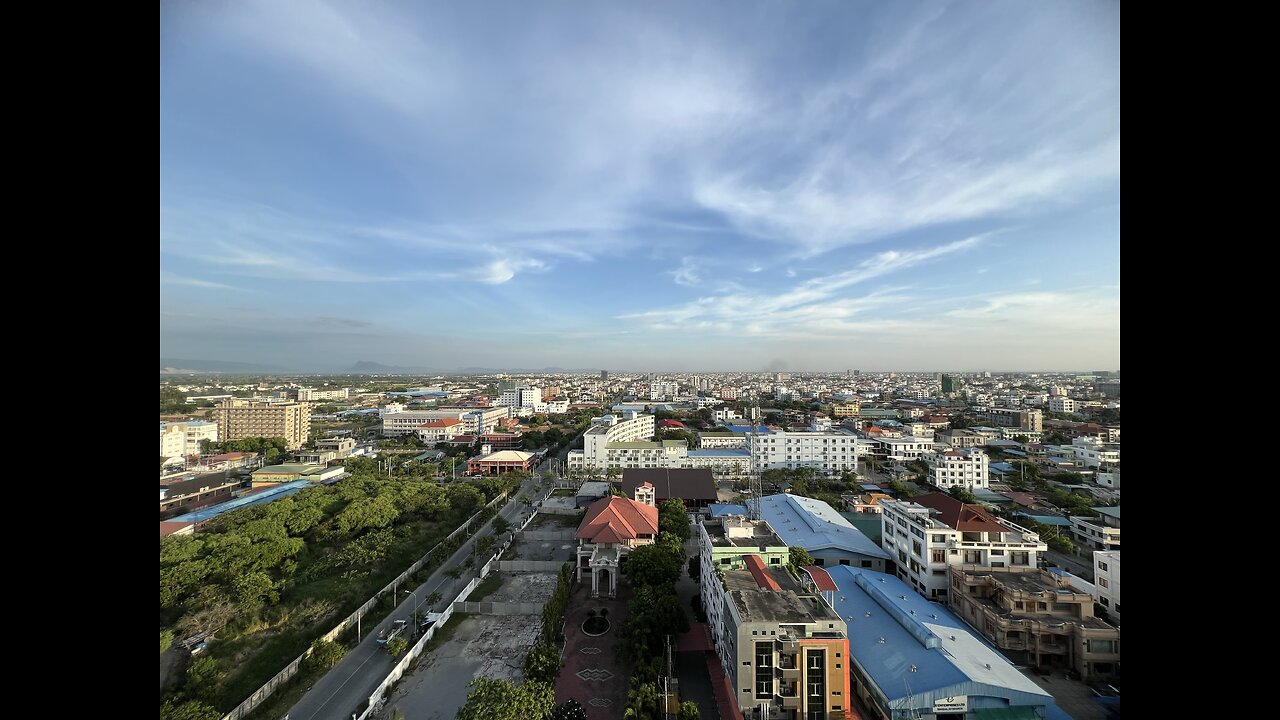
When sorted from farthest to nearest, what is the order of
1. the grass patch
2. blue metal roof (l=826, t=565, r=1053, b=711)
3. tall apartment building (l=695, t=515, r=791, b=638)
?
the grass patch
tall apartment building (l=695, t=515, r=791, b=638)
blue metal roof (l=826, t=565, r=1053, b=711)

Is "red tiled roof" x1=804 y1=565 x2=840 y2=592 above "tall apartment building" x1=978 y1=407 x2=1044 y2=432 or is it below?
below

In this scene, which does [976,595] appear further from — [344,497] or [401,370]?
[401,370]

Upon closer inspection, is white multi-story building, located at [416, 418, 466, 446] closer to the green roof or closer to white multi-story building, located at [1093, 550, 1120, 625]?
the green roof

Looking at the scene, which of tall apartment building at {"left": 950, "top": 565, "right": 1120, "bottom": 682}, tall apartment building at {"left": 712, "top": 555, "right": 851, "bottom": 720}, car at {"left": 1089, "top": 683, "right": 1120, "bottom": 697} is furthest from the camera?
tall apartment building at {"left": 950, "top": 565, "right": 1120, "bottom": 682}

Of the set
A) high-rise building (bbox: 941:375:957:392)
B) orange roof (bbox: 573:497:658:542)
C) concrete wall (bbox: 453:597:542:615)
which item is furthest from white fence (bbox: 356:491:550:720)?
high-rise building (bbox: 941:375:957:392)

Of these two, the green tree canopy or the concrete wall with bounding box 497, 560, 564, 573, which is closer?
the green tree canopy
